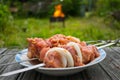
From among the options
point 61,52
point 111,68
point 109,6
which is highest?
point 61,52

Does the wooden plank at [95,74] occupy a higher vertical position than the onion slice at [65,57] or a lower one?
lower

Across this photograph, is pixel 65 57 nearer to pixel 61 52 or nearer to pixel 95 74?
pixel 61 52

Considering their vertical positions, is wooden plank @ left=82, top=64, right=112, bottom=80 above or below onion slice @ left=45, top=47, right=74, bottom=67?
below

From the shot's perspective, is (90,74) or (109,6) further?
(109,6)

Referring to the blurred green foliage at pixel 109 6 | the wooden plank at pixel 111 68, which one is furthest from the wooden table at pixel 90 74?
the blurred green foliage at pixel 109 6

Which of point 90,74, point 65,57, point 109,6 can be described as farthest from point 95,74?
point 109,6

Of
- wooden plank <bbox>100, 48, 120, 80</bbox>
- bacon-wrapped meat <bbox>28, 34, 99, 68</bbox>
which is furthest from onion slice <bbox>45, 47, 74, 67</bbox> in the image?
wooden plank <bbox>100, 48, 120, 80</bbox>

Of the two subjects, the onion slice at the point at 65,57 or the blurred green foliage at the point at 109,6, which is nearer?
the onion slice at the point at 65,57

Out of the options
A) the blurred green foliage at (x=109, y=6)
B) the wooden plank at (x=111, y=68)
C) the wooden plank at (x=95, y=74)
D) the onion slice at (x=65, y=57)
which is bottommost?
the blurred green foliage at (x=109, y=6)

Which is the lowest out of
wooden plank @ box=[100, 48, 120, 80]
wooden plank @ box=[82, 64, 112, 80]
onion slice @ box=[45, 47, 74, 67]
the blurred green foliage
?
the blurred green foliage

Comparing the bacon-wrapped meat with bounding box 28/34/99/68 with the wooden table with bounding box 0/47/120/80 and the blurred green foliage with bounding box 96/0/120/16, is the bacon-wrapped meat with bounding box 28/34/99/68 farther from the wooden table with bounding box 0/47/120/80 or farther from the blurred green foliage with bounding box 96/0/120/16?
the blurred green foliage with bounding box 96/0/120/16

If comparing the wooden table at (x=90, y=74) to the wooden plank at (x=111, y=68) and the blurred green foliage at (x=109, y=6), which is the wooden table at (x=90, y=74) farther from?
the blurred green foliage at (x=109, y=6)

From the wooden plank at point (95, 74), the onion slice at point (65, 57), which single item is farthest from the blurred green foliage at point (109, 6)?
the onion slice at point (65, 57)

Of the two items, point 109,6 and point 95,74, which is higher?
point 95,74
